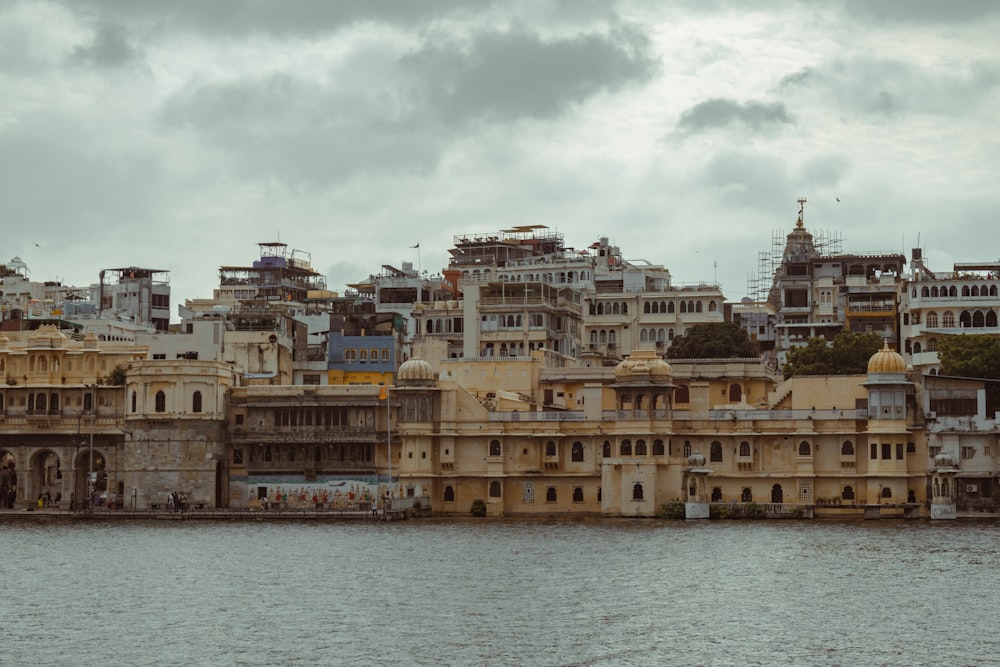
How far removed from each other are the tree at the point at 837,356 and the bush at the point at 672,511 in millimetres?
21536

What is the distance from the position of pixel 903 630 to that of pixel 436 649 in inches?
559

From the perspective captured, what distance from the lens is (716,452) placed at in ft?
328

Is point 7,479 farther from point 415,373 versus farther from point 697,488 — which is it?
point 697,488

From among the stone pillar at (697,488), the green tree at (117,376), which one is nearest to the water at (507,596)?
the stone pillar at (697,488)

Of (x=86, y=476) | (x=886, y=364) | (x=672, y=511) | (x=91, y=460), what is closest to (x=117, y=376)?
(x=86, y=476)

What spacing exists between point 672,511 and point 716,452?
446 cm

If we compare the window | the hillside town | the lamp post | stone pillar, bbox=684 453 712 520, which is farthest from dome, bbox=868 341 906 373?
the lamp post

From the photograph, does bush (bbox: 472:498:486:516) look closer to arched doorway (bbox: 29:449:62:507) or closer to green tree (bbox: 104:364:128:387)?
green tree (bbox: 104:364:128:387)

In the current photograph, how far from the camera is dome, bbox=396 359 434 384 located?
101938 mm

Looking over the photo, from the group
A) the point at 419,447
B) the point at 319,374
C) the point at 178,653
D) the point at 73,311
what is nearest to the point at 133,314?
the point at 73,311

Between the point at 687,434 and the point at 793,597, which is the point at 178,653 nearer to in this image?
the point at 793,597

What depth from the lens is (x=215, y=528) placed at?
3716 inches

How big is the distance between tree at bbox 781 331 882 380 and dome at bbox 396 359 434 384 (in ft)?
86.0

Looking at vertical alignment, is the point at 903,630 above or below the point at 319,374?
below
